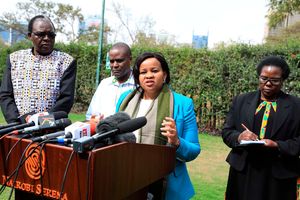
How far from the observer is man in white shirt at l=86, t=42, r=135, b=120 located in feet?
11.7

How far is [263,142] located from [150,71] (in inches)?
40.8

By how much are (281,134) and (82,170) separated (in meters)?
1.94

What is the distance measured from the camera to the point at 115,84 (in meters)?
3.75

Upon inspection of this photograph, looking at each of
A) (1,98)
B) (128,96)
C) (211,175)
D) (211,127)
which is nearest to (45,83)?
(1,98)

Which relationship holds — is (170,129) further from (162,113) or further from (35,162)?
(35,162)

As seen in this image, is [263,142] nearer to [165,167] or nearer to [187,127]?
[187,127]

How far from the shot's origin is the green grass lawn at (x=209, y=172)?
5.12m

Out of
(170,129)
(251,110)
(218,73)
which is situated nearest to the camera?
(170,129)

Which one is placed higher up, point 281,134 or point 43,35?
point 43,35

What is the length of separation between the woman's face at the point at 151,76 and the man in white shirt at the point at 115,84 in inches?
45.9

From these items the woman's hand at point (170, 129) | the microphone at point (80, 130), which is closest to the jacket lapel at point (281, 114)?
the woman's hand at point (170, 129)

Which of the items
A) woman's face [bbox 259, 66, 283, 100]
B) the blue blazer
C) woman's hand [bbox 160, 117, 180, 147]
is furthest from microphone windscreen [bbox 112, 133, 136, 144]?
woman's face [bbox 259, 66, 283, 100]

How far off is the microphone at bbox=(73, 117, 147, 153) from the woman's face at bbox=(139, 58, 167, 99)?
0.57m


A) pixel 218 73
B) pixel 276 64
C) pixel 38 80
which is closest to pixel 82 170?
pixel 38 80
